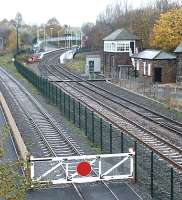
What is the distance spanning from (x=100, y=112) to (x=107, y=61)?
3586cm

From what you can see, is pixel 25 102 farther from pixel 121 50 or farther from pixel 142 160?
pixel 121 50

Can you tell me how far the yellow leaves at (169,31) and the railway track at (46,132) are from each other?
65.5 feet

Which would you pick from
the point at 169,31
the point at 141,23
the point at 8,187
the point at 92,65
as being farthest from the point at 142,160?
the point at 141,23

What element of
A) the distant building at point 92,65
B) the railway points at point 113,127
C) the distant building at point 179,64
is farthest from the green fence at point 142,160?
the distant building at point 92,65

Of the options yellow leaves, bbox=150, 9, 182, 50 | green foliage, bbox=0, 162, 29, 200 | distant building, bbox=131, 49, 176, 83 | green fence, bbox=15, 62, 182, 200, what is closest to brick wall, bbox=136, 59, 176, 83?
distant building, bbox=131, 49, 176, 83

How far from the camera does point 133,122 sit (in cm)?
3038

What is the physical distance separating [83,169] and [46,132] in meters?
11.1

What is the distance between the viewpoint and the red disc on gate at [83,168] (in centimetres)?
1744

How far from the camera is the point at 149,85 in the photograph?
5153cm

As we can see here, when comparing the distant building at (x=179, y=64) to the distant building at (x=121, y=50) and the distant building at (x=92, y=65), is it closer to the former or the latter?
the distant building at (x=121, y=50)

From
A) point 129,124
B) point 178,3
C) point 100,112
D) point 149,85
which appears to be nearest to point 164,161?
point 129,124

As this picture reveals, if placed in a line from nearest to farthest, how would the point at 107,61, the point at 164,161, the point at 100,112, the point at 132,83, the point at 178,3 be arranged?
1. the point at 164,161
2. the point at 100,112
3. the point at 132,83
4. the point at 107,61
5. the point at 178,3

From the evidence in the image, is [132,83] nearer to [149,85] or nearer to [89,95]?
[149,85]

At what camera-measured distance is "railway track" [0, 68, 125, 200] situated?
23.2m
